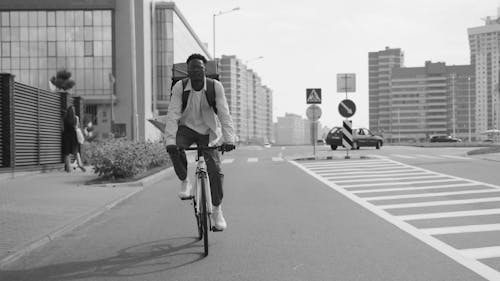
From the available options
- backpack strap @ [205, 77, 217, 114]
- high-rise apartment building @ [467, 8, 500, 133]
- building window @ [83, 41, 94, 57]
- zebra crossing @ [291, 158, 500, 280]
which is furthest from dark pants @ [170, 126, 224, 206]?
high-rise apartment building @ [467, 8, 500, 133]

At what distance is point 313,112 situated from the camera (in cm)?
2592

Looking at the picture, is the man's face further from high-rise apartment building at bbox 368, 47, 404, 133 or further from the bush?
high-rise apartment building at bbox 368, 47, 404, 133

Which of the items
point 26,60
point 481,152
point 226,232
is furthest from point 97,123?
point 226,232

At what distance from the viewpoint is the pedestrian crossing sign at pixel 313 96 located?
2562 centimetres

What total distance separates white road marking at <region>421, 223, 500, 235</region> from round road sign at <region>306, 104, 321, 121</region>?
58.9ft

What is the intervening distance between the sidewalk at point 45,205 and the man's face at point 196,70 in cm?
270

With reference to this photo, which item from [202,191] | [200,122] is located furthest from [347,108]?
[202,191]

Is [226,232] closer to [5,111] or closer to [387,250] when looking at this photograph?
[387,250]

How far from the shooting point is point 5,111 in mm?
15477

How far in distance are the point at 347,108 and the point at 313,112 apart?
1.90 metres

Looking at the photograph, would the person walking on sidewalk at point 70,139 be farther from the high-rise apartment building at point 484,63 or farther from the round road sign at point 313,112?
the high-rise apartment building at point 484,63

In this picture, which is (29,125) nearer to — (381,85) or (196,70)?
(196,70)

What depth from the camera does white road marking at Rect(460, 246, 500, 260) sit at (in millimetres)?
6070

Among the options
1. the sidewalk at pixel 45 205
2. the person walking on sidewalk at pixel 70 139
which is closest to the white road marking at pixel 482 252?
the sidewalk at pixel 45 205
